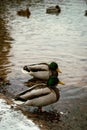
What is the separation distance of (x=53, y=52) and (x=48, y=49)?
2.54 feet

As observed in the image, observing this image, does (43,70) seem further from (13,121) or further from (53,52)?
(53,52)

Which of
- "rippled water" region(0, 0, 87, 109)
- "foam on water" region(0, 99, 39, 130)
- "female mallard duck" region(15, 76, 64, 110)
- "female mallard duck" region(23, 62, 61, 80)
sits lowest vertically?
"rippled water" region(0, 0, 87, 109)

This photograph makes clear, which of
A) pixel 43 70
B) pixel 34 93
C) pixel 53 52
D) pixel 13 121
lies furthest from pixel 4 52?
pixel 13 121

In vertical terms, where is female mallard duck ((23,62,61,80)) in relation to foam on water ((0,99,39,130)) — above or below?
below

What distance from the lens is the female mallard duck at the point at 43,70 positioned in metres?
11.5

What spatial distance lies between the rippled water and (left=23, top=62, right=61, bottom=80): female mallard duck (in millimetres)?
478

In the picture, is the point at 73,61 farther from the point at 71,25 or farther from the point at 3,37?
the point at 71,25

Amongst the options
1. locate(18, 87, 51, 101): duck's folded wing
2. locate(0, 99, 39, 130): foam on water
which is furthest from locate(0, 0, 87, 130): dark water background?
locate(0, 99, 39, 130): foam on water

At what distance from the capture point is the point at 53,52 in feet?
54.0

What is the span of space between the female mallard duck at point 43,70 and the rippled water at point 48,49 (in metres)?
0.48

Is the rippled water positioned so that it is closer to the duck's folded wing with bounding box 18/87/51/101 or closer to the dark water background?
the dark water background

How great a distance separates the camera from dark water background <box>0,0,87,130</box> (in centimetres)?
1031

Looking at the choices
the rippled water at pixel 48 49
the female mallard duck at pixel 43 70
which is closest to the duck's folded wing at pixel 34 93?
the rippled water at pixel 48 49

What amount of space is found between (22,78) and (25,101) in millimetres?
3593
